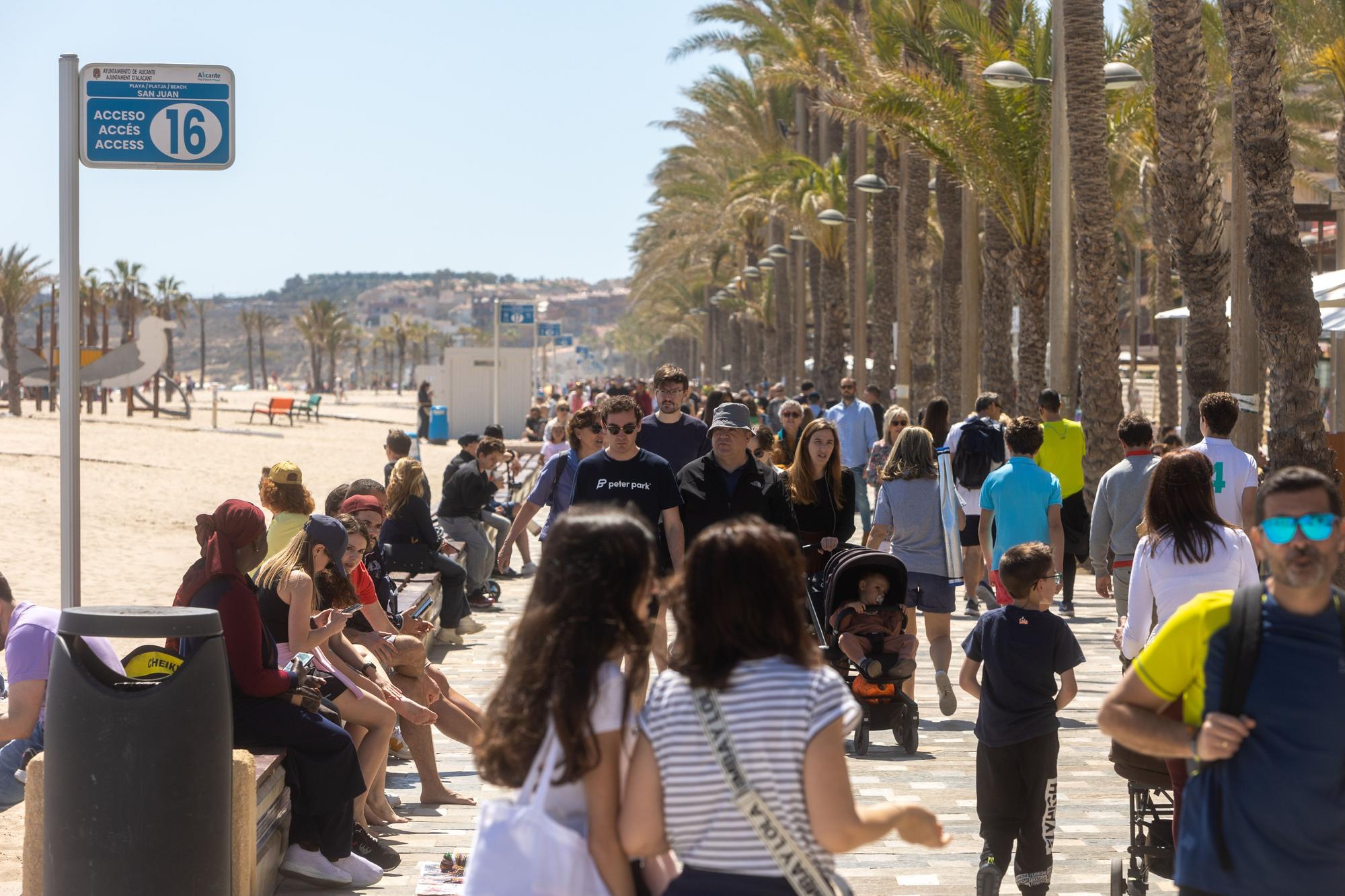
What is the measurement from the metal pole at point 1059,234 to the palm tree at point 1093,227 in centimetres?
64

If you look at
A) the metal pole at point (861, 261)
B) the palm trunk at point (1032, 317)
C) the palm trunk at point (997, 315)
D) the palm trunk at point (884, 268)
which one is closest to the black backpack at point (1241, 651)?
the palm trunk at point (1032, 317)

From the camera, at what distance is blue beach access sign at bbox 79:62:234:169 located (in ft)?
19.6

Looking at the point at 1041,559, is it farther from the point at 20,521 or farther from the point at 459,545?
the point at 20,521

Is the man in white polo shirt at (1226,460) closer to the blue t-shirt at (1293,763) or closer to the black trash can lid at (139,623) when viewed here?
the blue t-shirt at (1293,763)

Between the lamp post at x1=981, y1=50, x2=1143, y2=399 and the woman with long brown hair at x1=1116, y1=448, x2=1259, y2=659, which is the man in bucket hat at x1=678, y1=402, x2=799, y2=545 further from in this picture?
the lamp post at x1=981, y1=50, x2=1143, y2=399

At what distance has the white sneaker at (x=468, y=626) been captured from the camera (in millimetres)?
11828

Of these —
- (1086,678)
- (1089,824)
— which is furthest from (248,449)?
(1089,824)

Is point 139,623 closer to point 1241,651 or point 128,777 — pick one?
point 128,777

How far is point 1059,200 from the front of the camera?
1609 cm

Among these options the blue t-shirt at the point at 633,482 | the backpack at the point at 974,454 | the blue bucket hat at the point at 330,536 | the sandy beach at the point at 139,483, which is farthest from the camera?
the sandy beach at the point at 139,483

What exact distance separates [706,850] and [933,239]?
142ft

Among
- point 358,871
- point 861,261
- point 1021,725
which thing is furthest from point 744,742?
point 861,261

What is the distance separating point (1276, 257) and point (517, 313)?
2389 centimetres

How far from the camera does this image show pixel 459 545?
504 inches
